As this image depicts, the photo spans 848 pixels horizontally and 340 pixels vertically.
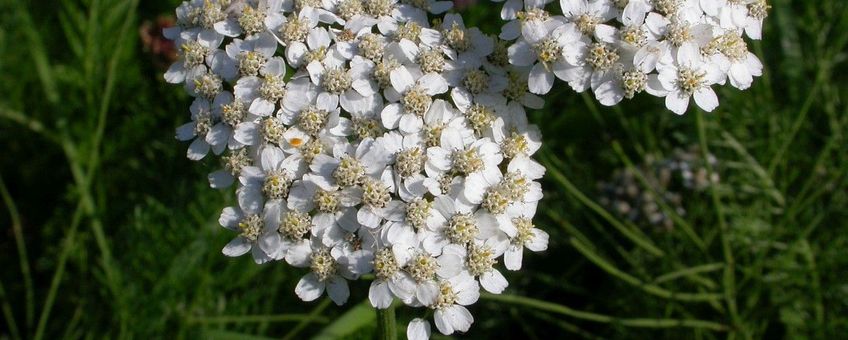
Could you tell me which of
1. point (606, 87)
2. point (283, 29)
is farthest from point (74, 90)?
point (606, 87)

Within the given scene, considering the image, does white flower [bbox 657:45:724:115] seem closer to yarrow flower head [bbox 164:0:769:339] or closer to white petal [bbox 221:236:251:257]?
yarrow flower head [bbox 164:0:769:339]

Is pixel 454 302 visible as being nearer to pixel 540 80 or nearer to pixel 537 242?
pixel 537 242

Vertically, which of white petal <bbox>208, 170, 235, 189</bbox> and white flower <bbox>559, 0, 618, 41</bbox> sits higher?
white flower <bbox>559, 0, 618, 41</bbox>

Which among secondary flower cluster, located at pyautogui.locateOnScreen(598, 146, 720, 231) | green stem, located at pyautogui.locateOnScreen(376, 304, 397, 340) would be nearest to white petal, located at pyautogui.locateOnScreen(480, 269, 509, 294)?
green stem, located at pyautogui.locateOnScreen(376, 304, 397, 340)

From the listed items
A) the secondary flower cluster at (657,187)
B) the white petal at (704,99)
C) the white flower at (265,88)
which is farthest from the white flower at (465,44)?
the secondary flower cluster at (657,187)

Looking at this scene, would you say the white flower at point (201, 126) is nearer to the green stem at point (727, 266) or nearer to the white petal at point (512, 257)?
the white petal at point (512, 257)

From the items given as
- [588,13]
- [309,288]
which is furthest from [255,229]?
[588,13]
